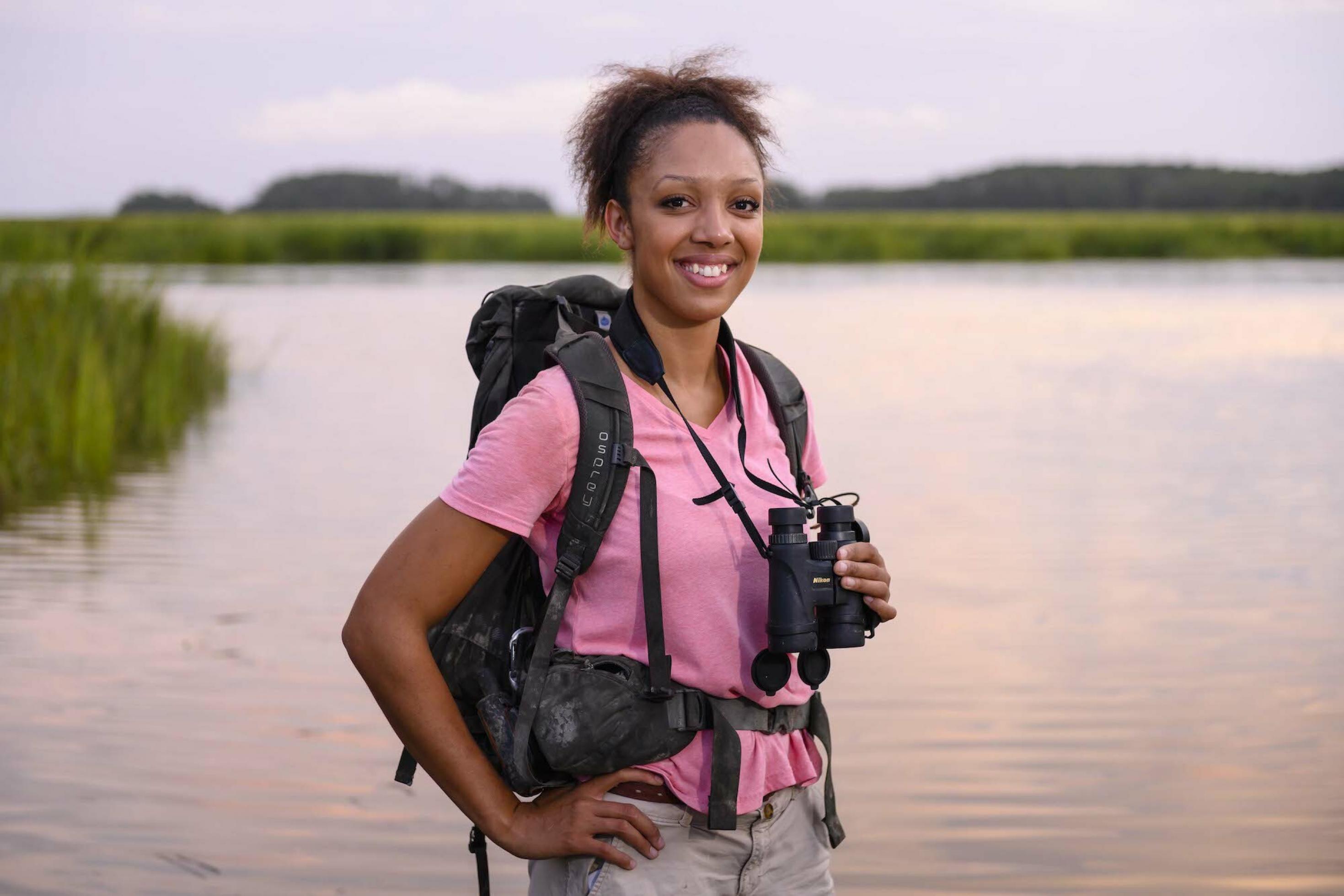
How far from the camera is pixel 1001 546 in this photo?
8984 millimetres

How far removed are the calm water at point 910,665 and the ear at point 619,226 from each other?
2.60m

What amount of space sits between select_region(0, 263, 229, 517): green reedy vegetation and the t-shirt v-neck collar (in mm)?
8396

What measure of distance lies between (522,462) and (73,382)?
996 centimetres

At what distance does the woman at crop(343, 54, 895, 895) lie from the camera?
204 centimetres

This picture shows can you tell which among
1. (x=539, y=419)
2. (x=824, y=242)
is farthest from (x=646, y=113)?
(x=824, y=242)

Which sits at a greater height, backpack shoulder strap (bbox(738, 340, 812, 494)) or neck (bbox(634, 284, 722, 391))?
neck (bbox(634, 284, 722, 391))

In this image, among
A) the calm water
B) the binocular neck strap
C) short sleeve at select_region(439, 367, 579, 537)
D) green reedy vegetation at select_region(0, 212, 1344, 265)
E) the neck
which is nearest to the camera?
short sleeve at select_region(439, 367, 579, 537)

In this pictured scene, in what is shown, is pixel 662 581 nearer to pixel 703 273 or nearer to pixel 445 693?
pixel 445 693

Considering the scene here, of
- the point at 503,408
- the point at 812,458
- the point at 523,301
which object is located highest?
the point at 523,301

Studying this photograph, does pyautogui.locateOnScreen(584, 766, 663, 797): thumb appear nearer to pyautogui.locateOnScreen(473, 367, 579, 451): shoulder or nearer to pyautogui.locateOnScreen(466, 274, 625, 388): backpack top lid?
pyautogui.locateOnScreen(473, 367, 579, 451): shoulder

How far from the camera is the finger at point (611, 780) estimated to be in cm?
206

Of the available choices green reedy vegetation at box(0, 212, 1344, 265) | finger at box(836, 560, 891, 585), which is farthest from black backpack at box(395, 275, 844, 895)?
green reedy vegetation at box(0, 212, 1344, 265)

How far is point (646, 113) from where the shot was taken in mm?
2230

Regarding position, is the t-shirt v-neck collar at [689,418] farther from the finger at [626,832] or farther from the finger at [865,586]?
the finger at [626,832]
